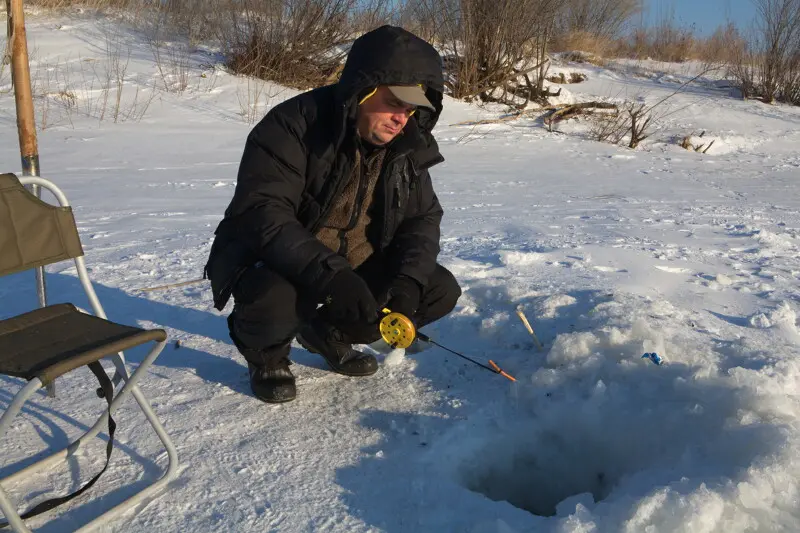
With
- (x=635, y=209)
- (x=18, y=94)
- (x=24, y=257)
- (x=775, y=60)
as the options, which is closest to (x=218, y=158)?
(x=635, y=209)

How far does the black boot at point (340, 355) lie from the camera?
3.08 meters

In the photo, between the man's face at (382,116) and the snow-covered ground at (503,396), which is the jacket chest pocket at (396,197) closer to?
the man's face at (382,116)

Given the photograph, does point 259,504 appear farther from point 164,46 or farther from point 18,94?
point 164,46

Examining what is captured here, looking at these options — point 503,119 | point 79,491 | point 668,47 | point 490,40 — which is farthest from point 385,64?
point 668,47

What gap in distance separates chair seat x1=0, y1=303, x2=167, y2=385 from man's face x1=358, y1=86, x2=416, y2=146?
1.12m

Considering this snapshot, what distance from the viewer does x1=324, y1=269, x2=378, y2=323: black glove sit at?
260 centimetres

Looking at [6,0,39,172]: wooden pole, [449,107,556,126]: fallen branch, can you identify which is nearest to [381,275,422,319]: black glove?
[6,0,39,172]: wooden pole

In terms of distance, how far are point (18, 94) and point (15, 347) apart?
1253 millimetres

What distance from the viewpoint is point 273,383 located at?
2857 millimetres

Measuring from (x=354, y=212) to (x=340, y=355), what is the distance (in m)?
0.66

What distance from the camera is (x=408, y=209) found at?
2.99m

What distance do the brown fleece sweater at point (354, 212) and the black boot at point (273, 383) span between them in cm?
53

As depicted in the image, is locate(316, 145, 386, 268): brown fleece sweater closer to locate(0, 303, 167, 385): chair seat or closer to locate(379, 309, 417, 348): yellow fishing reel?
locate(379, 309, 417, 348): yellow fishing reel

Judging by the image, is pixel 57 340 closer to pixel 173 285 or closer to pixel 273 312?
pixel 273 312
